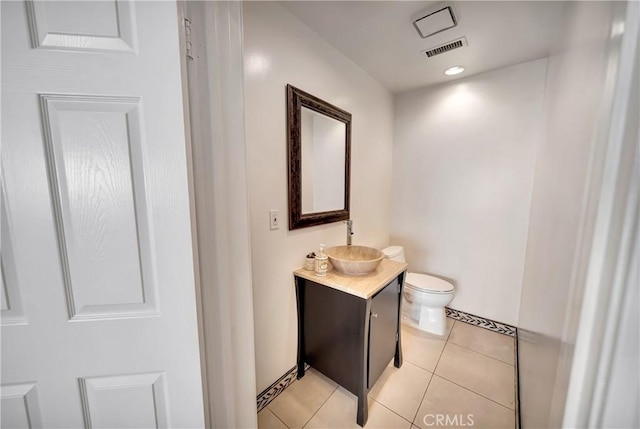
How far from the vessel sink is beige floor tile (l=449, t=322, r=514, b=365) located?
1122 mm

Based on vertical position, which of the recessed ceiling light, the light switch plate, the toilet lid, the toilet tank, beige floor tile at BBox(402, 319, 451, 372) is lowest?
beige floor tile at BBox(402, 319, 451, 372)

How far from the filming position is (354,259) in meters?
1.65

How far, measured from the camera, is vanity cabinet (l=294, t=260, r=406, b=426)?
3.94 feet

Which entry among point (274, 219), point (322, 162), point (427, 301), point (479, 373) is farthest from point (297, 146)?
point (479, 373)

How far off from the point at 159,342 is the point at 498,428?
5.67ft

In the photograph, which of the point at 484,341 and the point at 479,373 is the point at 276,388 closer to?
the point at 479,373

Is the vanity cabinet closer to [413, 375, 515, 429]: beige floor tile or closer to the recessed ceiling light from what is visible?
[413, 375, 515, 429]: beige floor tile

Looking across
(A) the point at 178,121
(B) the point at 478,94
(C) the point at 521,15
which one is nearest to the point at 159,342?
(A) the point at 178,121

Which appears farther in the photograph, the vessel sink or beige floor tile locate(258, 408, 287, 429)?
the vessel sink

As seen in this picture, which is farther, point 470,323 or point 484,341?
point 470,323

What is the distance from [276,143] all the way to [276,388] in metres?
1.52

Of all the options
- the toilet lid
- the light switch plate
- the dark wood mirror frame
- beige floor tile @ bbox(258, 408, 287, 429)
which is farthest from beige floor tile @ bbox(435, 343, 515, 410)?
the light switch plate

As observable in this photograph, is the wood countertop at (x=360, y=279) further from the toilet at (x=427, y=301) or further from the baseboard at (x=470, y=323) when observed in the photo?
the baseboard at (x=470, y=323)

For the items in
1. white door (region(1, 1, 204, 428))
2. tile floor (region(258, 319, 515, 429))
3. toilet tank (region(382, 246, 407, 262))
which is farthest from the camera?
toilet tank (region(382, 246, 407, 262))
